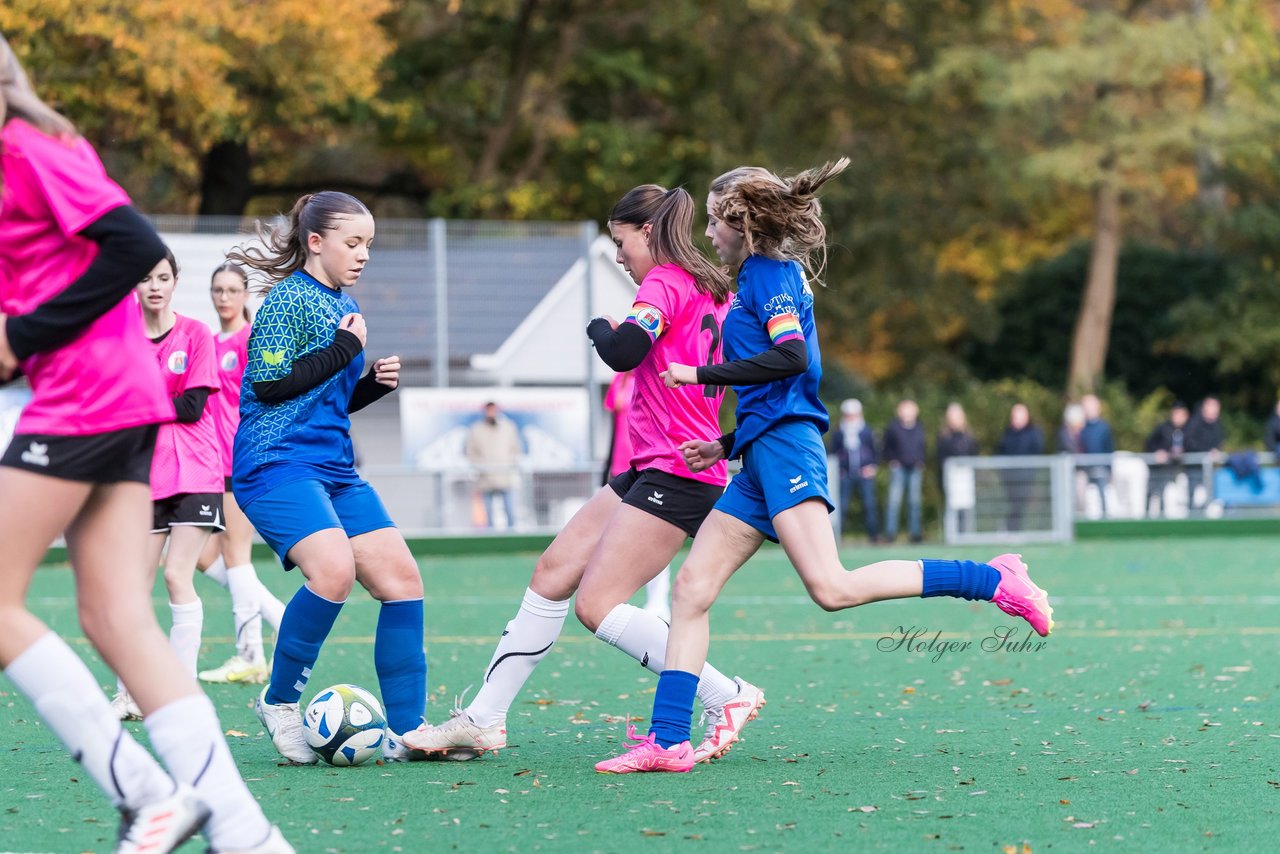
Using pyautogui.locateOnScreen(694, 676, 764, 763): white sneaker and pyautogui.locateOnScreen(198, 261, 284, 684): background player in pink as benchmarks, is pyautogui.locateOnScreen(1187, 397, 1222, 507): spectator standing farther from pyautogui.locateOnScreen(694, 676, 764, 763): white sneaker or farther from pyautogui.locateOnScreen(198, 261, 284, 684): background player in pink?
pyautogui.locateOnScreen(694, 676, 764, 763): white sneaker

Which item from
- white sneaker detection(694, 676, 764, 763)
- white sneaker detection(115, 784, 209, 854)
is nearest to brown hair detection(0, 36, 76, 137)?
white sneaker detection(115, 784, 209, 854)

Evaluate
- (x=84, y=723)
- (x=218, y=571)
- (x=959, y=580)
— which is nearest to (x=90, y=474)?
(x=84, y=723)

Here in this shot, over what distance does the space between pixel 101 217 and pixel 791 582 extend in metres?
13.2

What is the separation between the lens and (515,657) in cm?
643

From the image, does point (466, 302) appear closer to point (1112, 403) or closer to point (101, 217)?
point (1112, 403)

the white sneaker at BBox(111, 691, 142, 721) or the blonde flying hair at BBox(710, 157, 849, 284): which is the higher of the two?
the blonde flying hair at BBox(710, 157, 849, 284)

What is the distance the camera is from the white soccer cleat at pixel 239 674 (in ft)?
29.7

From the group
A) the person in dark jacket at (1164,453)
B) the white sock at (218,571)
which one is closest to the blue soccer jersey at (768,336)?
the white sock at (218,571)

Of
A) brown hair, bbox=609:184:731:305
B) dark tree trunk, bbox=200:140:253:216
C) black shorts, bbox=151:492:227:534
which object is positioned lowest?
black shorts, bbox=151:492:227:534

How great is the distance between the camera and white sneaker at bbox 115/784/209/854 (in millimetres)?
4180

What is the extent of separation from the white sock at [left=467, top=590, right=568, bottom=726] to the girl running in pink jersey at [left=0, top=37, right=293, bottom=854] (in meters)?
2.11

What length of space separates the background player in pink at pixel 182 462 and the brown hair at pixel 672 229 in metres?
2.16

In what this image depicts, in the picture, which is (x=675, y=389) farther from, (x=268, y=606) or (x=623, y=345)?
(x=268, y=606)

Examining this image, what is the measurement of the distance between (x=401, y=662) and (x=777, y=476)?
60.3 inches
